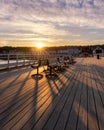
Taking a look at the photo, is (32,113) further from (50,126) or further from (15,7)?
(15,7)

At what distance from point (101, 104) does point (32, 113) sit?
4.59 ft

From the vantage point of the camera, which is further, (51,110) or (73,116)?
(51,110)

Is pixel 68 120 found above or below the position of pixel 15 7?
below

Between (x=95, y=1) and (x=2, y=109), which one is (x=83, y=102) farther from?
(x=95, y=1)

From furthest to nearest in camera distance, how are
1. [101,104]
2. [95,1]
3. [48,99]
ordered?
[95,1]
[48,99]
[101,104]

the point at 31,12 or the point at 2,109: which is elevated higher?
the point at 31,12

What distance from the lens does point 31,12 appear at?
13.4 metres

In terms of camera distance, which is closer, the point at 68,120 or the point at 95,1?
the point at 68,120

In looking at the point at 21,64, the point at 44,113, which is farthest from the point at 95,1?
the point at 44,113

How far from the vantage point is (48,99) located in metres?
4.43

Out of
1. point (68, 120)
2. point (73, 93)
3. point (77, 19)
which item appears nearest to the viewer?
point (68, 120)

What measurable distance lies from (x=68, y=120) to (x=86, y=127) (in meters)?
0.34

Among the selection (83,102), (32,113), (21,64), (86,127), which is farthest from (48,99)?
(21,64)

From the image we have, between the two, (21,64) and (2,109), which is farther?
(21,64)
